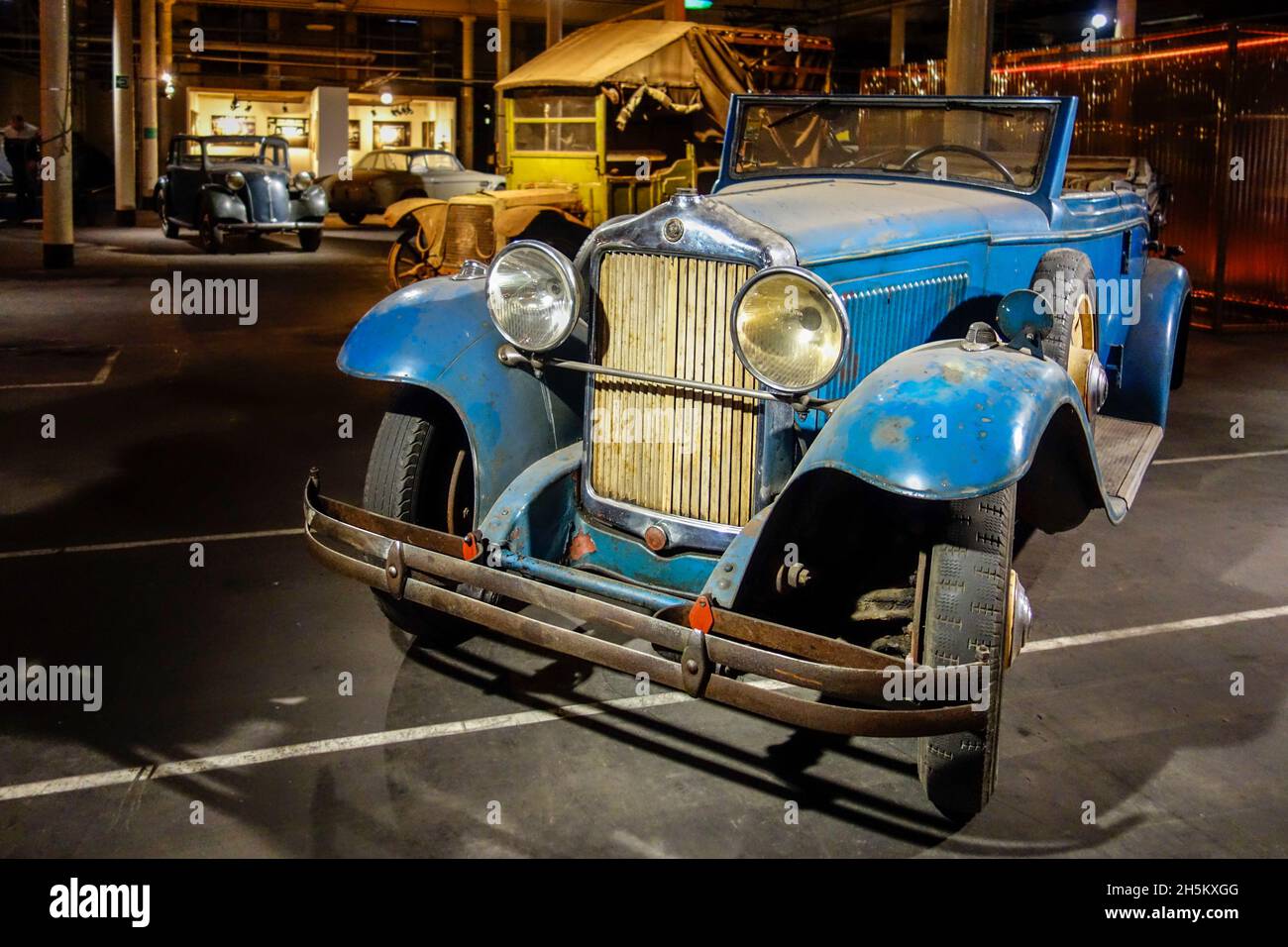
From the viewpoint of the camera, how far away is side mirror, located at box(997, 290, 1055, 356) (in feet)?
10.9

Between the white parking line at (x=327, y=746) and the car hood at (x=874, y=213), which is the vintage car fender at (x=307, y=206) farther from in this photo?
the white parking line at (x=327, y=746)

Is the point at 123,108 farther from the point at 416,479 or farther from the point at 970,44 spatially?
the point at 416,479

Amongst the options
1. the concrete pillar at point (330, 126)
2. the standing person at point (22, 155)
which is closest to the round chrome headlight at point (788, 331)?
the standing person at point (22, 155)

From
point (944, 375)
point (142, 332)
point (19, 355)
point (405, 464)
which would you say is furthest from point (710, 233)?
point (142, 332)

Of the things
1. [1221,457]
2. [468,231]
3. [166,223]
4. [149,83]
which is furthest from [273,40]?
[1221,457]

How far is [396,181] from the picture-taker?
23.7 m

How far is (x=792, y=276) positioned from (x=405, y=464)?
4.64 ft

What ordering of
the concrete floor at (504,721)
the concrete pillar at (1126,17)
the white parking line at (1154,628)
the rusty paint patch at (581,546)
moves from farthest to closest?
the concrete pillar at (1126,17) → the white parking line at (1154,628) → the rusty paint patch at (581,546) → the concrete floor at (504,721)

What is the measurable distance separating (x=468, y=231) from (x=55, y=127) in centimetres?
559

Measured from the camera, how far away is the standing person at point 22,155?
1942 centimetres

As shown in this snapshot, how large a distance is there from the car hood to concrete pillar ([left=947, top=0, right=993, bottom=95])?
26.7 feet

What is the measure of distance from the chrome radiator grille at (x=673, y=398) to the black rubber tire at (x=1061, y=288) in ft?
3.51

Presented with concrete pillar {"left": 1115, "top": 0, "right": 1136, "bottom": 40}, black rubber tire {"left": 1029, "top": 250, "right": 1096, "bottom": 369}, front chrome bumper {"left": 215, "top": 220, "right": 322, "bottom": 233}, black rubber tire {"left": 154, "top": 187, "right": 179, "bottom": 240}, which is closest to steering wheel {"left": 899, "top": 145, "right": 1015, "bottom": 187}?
black rubber tire {"left": 1029, "top": 250, "right": 1096, "bottom": 369}
